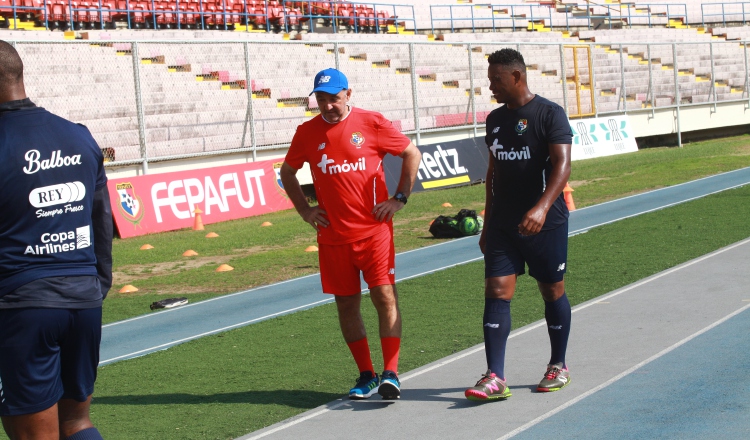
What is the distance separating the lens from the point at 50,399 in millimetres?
3529

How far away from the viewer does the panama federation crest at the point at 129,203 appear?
52.1 ft

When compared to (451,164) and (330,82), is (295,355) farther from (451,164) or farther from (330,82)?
(451,164)

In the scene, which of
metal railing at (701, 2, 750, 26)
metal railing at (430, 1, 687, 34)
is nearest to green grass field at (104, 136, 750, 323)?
metal railing at (430, 1, 687, 34)

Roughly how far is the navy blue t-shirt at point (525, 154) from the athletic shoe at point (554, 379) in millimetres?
856

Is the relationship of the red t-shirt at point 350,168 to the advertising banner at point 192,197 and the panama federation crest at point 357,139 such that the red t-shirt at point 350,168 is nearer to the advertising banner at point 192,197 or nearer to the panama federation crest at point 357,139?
the panama federation crest at point 357,139

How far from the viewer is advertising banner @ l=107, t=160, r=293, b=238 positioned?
1600cm

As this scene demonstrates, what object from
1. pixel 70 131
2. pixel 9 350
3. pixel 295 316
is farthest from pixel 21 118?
pixel 295 316

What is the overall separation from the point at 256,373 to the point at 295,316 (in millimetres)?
2150

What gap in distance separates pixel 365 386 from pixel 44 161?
9.26 ft

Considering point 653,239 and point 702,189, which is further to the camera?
point 702,189

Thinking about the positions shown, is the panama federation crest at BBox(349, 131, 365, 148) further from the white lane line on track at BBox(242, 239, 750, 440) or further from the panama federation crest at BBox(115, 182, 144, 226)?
the panama federation crest at BBox(115, 182, 144, 226)

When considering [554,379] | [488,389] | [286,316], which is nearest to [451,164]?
[286,316]

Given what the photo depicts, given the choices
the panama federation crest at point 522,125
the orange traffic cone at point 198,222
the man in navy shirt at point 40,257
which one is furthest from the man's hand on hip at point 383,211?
the orange traffic cone at point 198,222

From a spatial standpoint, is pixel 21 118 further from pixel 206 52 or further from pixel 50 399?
pixel 206 52
